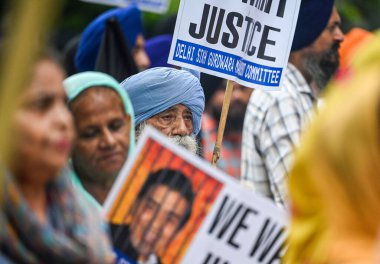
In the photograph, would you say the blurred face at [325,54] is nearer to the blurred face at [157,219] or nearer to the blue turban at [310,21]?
the blue turban at [310,21]

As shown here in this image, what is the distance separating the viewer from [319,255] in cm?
345

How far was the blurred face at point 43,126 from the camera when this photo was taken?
10.9ft

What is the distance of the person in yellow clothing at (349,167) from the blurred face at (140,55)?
621 centimetres

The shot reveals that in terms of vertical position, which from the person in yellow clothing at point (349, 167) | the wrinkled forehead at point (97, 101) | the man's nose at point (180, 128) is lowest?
the man's nose at point (180, 128)

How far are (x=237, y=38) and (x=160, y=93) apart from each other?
0.58m

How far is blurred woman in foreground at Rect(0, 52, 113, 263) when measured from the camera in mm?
3281

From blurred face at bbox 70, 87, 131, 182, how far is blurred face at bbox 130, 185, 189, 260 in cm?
63

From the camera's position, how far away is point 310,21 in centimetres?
808

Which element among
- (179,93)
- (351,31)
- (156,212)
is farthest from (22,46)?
(351,31)

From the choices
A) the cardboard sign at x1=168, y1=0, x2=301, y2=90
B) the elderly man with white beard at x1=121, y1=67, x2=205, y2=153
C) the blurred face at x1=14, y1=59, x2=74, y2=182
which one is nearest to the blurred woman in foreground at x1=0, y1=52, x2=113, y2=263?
the blurred face at x1=14, y1=59, x2=74, y2=182

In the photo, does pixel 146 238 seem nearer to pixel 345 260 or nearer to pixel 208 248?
pixel 208 248

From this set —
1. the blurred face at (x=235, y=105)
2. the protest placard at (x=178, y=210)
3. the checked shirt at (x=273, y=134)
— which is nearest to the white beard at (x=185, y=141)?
the checked shirt at (x=273, y=134)

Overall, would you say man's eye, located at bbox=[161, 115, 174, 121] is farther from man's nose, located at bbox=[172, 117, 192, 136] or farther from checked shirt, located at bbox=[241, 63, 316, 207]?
checked shirt, located at bbox=[241, 63, 316, 207]

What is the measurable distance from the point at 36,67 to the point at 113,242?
3.68ft
